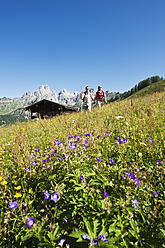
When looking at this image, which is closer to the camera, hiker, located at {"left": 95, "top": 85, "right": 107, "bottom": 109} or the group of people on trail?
the group of people on trail

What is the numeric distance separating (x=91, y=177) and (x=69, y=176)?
31 centimetres

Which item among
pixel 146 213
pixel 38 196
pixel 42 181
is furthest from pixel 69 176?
pixel 146 213

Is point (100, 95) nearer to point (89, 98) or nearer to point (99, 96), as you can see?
point (99, 96)

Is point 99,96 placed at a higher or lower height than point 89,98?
higher

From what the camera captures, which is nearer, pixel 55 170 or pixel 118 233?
pixel 118 233

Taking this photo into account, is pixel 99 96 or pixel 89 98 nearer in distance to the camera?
pixel 89 98

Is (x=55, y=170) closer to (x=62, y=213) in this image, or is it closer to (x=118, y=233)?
(x=62, y=213)

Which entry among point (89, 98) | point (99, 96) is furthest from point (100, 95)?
point (89, 98)

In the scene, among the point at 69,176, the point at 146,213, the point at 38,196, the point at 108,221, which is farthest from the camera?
the point at 38,196

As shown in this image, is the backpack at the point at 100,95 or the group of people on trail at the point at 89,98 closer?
the group of people on trail at the point at 89,98

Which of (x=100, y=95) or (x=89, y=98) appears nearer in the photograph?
(x=89, y=98)

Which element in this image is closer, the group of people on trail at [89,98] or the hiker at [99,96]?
the group of people on trail at [89,98]

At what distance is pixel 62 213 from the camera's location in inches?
61.4

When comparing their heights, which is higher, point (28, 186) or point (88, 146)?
point (88, 146)
